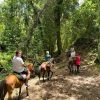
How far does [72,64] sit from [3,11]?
50.0 ft

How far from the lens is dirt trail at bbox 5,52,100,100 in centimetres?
1375

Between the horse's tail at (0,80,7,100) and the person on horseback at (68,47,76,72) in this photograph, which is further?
the person on horseback at (68,47,76,72)

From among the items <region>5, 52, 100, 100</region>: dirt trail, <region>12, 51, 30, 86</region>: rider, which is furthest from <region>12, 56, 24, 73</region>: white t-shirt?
<region>5, 52, 100, 100</region>: dirt trail

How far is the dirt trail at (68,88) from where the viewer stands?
1375 cm

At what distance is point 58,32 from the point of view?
1191 inches

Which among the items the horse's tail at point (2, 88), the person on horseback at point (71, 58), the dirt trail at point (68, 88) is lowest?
the dirt trail at point (68, 88)

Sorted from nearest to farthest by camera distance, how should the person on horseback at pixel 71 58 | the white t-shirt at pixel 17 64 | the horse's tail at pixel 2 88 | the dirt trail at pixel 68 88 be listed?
the horse's tail at pixel 2 88 < the white t-shirt at pixel 17 64 < the dirt trail at pixel 68 88 < the person on horseback at pixel 71 58

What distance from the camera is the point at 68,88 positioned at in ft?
49.8

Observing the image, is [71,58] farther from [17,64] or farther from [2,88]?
[2,88]

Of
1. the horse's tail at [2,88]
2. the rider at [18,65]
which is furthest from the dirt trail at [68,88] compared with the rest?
the horse's tail at [2,88]

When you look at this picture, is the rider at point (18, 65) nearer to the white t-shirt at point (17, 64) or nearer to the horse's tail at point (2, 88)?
the white t-shirt at point (17, 64)

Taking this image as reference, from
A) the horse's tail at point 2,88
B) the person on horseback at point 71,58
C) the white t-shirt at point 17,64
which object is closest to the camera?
the horse's tail at point 2,88

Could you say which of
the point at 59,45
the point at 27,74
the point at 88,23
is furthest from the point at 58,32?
the point at 27,74

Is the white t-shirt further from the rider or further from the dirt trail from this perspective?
the dirt trail
